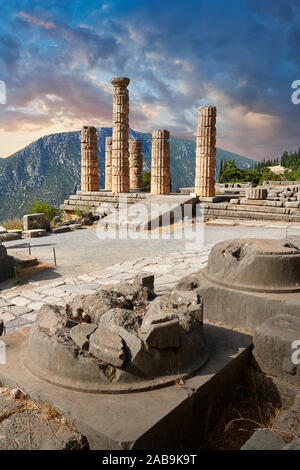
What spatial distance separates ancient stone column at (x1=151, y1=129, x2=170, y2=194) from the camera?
1695 centimetres

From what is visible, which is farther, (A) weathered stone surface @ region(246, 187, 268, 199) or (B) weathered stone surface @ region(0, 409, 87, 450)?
(A) weathered stone surface @ region(246, 187, 268, 199)

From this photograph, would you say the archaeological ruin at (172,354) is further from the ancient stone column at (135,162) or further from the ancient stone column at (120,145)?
the ancient stone column at (135,162)

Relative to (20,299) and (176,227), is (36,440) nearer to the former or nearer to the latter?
(20,299)

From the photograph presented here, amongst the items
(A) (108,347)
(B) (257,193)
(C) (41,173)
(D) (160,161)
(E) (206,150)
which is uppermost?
(C) (41,173)

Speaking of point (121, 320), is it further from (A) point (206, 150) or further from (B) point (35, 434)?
(A) point (206, 150)

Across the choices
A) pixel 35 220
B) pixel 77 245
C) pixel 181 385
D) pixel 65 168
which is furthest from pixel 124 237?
pixel 65 168

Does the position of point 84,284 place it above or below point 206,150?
below

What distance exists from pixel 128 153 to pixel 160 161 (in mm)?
2151

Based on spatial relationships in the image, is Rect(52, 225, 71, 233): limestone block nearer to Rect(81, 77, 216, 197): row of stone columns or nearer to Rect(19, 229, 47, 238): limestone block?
Rect(19, 229, 47, 238): limestone block

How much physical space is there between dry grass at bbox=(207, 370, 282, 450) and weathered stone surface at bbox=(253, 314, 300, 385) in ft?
0.73

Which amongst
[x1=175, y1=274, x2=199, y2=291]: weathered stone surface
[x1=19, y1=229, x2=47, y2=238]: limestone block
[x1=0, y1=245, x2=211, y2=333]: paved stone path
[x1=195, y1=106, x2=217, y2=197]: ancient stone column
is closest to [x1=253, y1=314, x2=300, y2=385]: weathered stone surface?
[x1=175, y1=274, x2=199, y2=291]: weathered stone surface

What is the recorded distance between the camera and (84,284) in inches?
254

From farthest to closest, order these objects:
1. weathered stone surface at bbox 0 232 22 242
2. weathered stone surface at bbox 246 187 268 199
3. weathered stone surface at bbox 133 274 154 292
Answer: weathered stone surface at bbox 246 187 268 199, weathered stone surface at bbox 0 232 22 242, weathered stone surface at bbox 133 274 154 292

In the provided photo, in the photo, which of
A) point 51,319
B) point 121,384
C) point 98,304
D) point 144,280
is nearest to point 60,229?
point 144,280
